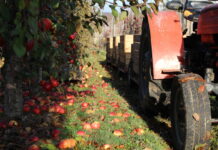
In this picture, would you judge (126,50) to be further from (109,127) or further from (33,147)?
(33,147)

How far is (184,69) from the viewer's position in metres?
3.18

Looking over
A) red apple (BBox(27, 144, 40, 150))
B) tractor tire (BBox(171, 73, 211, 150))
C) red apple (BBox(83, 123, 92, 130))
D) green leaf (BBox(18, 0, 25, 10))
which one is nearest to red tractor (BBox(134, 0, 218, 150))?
tractor tire (BBox(171, 73, 211, 150))

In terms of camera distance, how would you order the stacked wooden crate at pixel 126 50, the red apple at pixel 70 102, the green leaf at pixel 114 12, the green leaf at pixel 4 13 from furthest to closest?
the stacked wooden crate at pixel 126 50, the red apple at pixel 70 102, the green leaf at pixel 114 12, the green leaf at pixel 4 13

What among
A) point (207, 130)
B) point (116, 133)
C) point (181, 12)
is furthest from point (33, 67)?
point (181, 12)

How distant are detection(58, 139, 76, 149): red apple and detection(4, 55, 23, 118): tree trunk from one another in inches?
30.6

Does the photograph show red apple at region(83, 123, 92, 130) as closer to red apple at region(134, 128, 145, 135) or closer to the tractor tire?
red apple at region(134, 128, 145, 135)

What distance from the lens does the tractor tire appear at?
2.40m

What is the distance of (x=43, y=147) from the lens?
8.07 feet

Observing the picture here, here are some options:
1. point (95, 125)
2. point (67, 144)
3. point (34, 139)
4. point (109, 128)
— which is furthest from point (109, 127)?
point (34, 139)

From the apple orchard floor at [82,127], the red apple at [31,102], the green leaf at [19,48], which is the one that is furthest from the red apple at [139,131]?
the green leaf at [19,48]

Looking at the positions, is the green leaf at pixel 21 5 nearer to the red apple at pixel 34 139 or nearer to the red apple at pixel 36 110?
the red apple at pixel 34 139

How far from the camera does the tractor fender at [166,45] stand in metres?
3.23

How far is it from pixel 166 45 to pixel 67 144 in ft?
5.49

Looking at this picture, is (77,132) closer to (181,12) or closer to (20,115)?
(20,115)
